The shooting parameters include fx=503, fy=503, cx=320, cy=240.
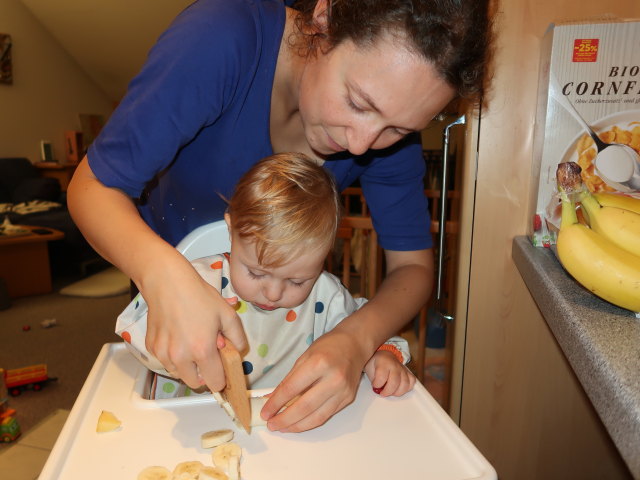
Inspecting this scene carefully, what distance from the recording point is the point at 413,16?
63cm

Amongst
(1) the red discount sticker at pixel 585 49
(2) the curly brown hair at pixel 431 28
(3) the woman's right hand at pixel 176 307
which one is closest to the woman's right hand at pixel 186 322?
(3) the woman's right hand at pixel 176 307

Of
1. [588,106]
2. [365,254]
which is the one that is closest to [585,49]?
[588,106]

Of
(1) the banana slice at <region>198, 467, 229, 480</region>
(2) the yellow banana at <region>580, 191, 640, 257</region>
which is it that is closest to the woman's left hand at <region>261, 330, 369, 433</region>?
(1) the banana slice at <region>198, 467, 229, 480</region>

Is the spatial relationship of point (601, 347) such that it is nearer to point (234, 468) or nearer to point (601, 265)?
point (601, 265)

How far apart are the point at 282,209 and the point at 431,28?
14.0 inches

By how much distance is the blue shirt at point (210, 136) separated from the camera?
2.19 feet

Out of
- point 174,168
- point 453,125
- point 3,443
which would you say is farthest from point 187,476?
point 3,443

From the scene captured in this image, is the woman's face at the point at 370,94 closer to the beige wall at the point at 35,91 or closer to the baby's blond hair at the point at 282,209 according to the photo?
the baby's blond hair at the point at 282,209

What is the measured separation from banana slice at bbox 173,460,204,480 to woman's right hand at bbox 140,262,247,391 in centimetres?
8

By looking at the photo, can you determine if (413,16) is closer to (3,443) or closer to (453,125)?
(453,125)

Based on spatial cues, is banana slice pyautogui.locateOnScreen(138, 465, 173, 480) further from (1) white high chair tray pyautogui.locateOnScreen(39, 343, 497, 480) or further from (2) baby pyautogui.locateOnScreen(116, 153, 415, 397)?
(2) baby pyautogui.locateOnScreen(116, 153, 415, 397)

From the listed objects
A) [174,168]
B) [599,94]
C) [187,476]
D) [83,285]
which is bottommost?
[83,285]

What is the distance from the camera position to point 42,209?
4.43m

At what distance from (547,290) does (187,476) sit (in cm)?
56
